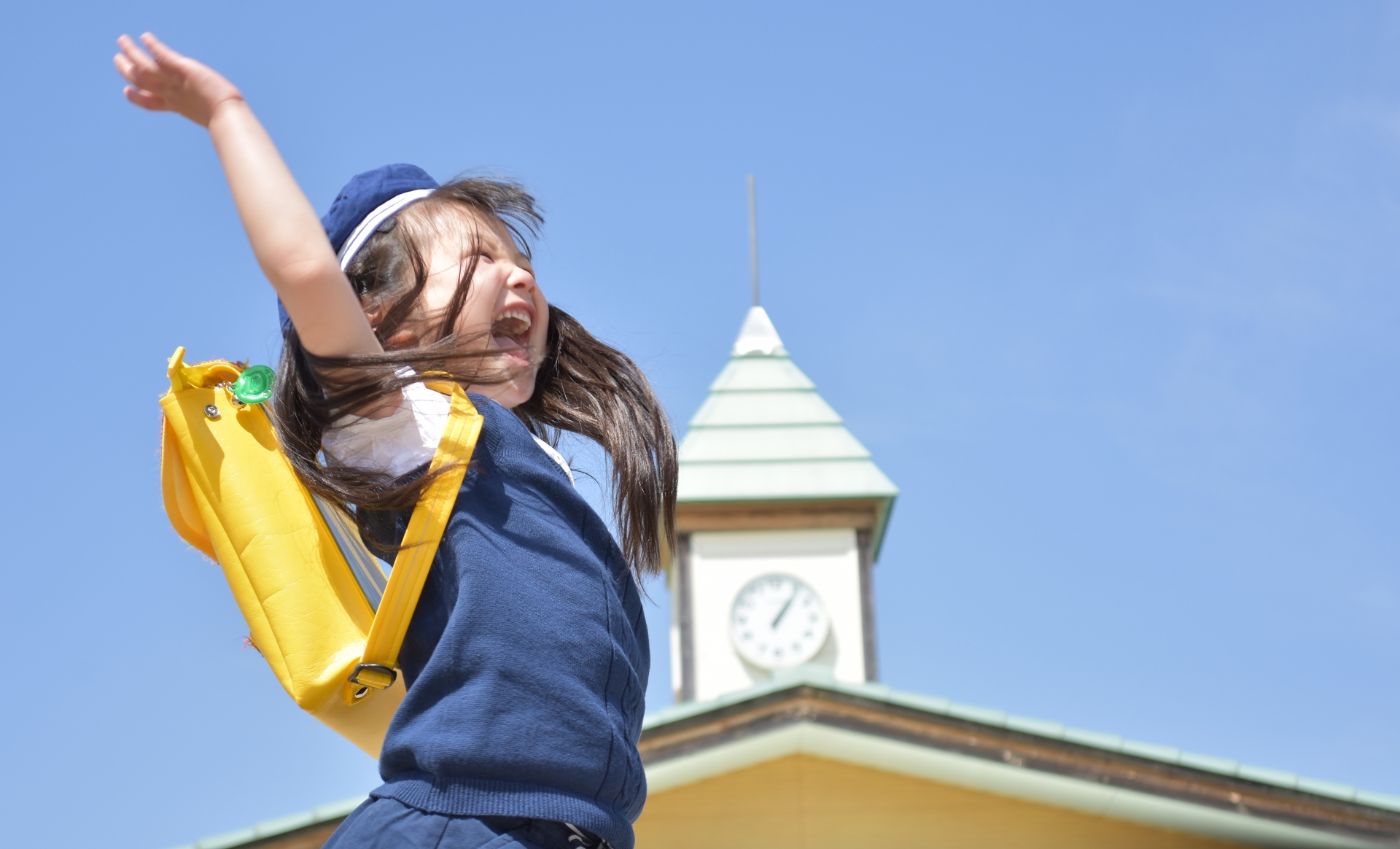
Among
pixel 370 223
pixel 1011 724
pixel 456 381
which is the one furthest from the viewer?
pixel 1011 724

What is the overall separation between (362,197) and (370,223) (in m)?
→ 0.04

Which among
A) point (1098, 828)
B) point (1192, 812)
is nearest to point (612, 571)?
point (1192, 812)

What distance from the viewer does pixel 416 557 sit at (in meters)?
1.53

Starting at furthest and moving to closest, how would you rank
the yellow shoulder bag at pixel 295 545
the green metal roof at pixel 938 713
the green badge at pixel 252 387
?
the green metal roof at pixel 938 713
the green badge at pixel 252 387
the yellow shoulder bag at pixel 295 545

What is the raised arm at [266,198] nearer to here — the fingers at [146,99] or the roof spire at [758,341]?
the fingers at [146,99]

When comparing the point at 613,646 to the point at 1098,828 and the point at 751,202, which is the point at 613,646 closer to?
the point at 1098,828

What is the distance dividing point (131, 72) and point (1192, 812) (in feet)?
21.9

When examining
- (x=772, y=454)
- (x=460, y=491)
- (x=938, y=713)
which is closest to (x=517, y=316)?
(x=460, y=491)

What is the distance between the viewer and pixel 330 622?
1.55 metres

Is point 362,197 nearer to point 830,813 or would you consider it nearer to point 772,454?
point 830,813

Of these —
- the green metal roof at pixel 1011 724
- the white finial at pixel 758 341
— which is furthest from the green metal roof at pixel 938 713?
the white finial at pixel 758 341

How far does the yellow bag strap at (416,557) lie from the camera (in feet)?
4.97

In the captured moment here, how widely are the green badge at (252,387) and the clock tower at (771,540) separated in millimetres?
12450

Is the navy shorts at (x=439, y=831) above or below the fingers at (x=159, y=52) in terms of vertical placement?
below
